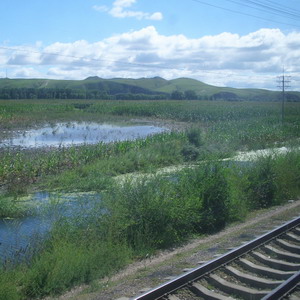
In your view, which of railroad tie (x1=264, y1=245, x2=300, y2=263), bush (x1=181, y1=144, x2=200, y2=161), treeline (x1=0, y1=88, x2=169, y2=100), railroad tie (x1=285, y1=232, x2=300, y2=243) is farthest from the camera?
treeline (x1=0, y1=88, x2=169, y2=100)

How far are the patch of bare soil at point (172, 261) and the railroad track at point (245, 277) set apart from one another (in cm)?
56

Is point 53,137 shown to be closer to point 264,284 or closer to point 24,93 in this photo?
point 264,284

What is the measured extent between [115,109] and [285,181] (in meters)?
58.9

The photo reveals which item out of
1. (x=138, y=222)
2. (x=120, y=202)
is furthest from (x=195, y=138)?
(x=138, y=222)

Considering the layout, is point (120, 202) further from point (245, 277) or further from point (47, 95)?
point (47, 95)

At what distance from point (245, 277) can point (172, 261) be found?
213 cm

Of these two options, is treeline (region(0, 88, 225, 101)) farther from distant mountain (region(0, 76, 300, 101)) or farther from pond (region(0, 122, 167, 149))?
pond (region(0, 122, 167, 149))

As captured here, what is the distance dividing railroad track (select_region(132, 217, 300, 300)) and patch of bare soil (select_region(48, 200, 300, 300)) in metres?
0.56

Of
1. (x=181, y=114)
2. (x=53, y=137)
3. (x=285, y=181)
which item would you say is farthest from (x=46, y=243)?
(x=181, y=114)

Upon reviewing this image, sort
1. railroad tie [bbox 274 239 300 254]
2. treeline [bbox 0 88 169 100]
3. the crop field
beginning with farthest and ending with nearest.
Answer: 1. treeline [bbox 0 88 169 100]
2. railroad tie [bbox 274 239 300 254]
3. the crop field

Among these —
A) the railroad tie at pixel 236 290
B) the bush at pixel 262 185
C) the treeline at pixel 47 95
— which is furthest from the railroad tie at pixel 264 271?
the treeline at pixel 47 95

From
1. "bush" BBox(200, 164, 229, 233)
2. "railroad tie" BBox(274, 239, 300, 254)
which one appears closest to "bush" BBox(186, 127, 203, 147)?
"bush" BBox(200, 164, 229, 233)

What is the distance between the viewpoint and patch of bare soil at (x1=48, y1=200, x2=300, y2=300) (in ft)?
26.4

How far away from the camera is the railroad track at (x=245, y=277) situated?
7.39m
